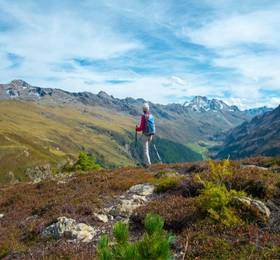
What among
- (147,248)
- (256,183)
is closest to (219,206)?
(256,183)

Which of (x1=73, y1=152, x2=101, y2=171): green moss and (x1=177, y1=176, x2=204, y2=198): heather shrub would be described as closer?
(x1=177, y1=176, x2=204, y2=198): heather shrub

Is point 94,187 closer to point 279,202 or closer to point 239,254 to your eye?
point 279,202

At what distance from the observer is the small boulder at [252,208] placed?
37.9 feet

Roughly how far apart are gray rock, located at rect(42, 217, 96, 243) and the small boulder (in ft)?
15.5

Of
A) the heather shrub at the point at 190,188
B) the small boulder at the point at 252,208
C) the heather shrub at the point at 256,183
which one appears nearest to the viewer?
the small boulder at the point at 252,208

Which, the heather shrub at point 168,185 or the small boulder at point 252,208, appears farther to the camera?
the heather shrub at point 168,185

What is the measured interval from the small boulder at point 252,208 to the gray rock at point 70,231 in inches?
186

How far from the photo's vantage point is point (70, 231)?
13.9 meters

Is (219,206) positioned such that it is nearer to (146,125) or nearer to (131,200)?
(131,200)

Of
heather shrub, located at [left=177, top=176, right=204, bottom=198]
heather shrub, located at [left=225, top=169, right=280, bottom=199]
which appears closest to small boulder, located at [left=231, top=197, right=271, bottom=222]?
heather shrub, located at [left=225, top=169, right=280, bottom=199]

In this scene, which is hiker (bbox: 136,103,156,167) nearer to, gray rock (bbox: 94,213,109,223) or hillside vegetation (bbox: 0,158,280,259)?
hillside vegetation (bbox: 0,158,280,259)

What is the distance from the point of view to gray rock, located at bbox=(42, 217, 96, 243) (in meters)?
13.6

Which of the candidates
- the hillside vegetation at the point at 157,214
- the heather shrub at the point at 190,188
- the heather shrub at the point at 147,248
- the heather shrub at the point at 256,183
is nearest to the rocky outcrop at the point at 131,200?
the hillside vegetation at the point at 157,214

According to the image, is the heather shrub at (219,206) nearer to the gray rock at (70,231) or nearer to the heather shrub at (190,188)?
the heather shrub at (190,188)
